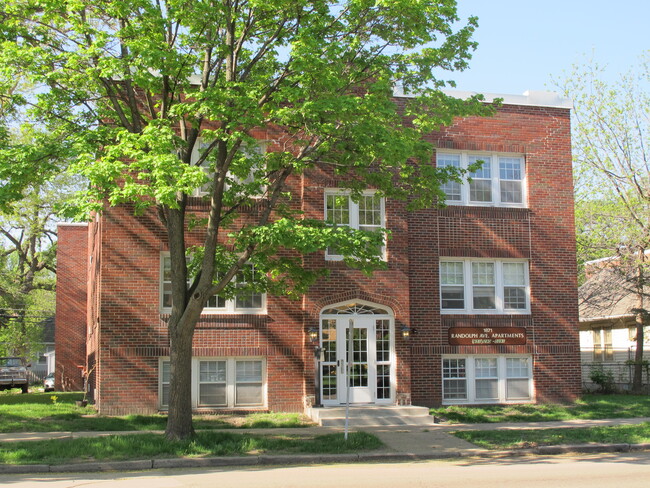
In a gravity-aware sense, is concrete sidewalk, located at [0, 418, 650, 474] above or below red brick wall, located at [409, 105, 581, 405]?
below

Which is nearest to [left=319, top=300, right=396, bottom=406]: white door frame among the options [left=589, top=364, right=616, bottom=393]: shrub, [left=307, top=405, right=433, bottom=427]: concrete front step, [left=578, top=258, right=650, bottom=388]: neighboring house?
[left=307, top=405, right=433, bottom=427]: concrete front step

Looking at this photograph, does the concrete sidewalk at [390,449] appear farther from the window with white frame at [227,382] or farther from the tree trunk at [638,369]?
the tree trunk at [638,369]

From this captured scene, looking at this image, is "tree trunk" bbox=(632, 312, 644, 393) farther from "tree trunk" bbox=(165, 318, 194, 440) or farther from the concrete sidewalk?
"tree trunk" bbox=(165, 318, 194, 440)

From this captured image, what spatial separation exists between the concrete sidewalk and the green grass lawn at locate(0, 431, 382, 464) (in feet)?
0.96

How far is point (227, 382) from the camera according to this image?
62.0 ft

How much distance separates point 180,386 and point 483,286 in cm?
Answer: 1039

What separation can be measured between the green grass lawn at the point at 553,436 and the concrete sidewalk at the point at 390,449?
10.7 inches

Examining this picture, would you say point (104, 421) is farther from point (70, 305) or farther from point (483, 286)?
point (70, 305)

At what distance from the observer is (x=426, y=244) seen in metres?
20.3

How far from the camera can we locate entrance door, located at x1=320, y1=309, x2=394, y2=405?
18922 millimetres

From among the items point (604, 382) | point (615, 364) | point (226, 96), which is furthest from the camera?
point (615, 364)

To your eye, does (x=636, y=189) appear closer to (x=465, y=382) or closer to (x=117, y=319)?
(x=465, y=382)

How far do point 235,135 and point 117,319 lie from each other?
7.70m

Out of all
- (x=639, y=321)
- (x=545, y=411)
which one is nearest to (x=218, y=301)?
(x=545, y=411)
